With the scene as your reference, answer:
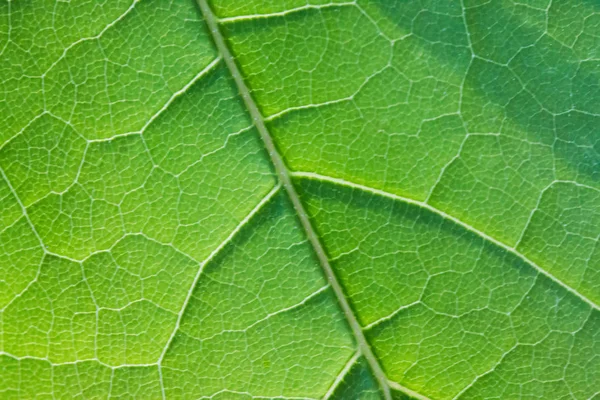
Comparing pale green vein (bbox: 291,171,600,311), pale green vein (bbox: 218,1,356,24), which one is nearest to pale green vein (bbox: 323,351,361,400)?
pale green vein (bbox: 291,171,600,311)

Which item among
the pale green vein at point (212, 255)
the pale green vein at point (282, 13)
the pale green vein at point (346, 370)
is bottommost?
the pale green vein at point (346, 370)

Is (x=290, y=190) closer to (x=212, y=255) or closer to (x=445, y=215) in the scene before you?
(x=212, y=255)

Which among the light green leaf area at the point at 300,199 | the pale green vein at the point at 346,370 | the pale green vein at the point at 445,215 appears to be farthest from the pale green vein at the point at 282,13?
the pale green vein at the point at 346,370

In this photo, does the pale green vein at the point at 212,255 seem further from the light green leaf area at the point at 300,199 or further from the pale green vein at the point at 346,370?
the pale green vein at the point at 346,370

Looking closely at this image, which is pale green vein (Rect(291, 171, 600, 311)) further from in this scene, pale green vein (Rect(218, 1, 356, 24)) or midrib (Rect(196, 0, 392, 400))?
pale green vein (Rect(218, 1, 356, 24))

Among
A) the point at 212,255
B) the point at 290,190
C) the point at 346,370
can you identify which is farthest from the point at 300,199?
the point at 346,370

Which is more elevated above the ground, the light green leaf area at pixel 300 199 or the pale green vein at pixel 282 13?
the pale green vein at pixel 282 13

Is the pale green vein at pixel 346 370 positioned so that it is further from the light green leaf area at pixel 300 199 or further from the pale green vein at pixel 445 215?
the pale green vein at pixel 445 215
